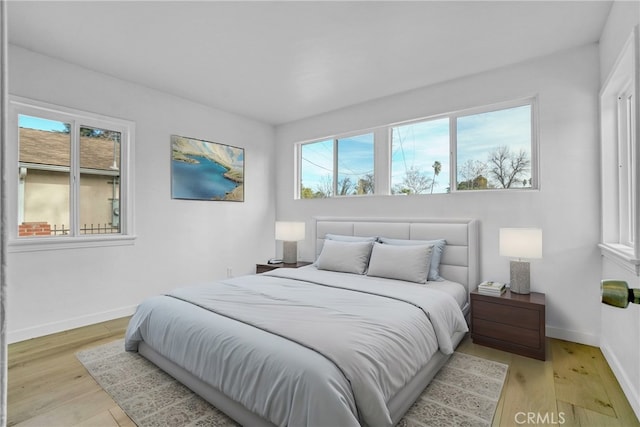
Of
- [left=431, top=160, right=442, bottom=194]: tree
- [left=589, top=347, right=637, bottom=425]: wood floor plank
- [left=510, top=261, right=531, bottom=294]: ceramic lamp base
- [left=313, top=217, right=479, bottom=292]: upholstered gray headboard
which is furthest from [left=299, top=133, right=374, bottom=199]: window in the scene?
[left=589, top=347, right=637, bottom=425]: wood floor plank

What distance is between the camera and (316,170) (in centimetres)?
504

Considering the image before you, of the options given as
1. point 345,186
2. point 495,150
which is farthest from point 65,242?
point 495,150

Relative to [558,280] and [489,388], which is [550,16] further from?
[489,388]

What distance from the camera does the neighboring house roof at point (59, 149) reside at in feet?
10.2

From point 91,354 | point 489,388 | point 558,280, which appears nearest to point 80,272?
point 91,354

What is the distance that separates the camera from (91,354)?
2689 mm

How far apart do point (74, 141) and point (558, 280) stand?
5033mm

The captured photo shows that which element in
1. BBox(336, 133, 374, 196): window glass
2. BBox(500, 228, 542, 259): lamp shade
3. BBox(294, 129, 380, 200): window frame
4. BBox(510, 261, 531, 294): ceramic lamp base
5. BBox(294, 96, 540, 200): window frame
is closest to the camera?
BBox(500, 228, 542, 259): lamp shade

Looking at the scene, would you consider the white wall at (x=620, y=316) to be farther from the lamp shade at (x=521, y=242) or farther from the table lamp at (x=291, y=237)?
the table lamp at (x=291, y=237)

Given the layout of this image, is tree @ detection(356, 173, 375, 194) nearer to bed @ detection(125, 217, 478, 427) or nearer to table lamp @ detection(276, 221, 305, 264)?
table lamp @ detection(276, 221, 305, 264)

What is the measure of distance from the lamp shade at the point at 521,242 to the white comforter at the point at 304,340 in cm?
77

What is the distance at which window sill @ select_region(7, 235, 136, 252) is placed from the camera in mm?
2961

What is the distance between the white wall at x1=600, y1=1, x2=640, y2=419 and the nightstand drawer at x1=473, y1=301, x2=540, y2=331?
1.63 feet

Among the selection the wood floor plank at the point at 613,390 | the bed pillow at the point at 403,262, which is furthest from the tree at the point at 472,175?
the wood floor plank at the point at 613,390
